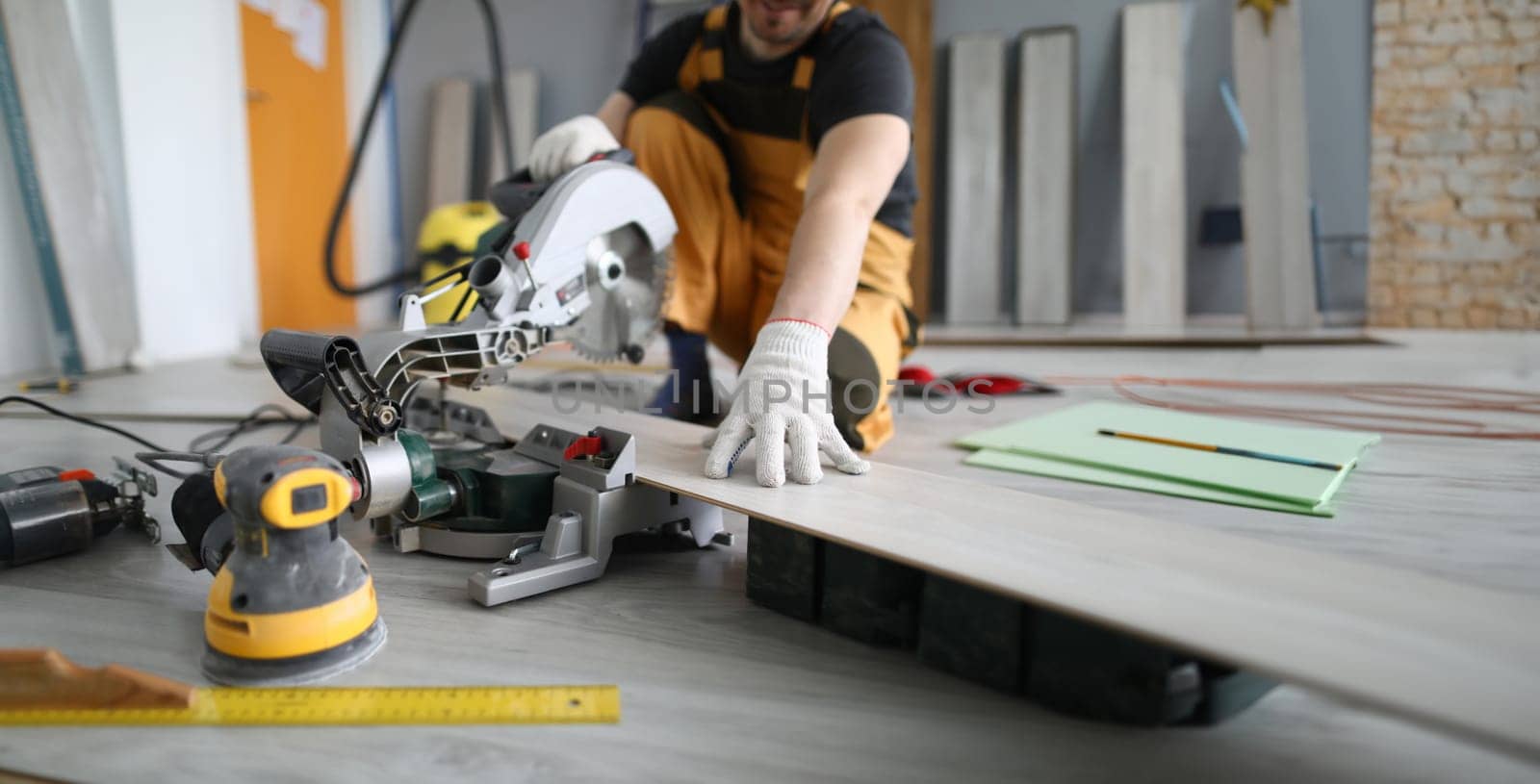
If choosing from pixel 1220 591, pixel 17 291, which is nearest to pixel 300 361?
pixel 1220 591

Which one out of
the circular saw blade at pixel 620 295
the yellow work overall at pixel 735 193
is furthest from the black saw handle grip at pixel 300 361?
the yellow work overall at pixel 735 193

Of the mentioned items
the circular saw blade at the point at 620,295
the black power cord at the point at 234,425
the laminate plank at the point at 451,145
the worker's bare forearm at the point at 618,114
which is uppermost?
the laminate plank at the point at 451,145

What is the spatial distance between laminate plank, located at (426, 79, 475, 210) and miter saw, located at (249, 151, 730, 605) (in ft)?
13.6

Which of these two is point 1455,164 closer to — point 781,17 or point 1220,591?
point 781,17

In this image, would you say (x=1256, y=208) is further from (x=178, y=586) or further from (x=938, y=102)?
(x=178, y=586)

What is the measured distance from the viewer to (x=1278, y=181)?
4434mm

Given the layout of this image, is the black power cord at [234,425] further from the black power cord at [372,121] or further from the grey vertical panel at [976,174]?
the grey vertical panel at [976,174]

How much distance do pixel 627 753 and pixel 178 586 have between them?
0.74 meters

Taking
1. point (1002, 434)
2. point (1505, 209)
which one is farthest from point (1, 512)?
point (1505, 209)

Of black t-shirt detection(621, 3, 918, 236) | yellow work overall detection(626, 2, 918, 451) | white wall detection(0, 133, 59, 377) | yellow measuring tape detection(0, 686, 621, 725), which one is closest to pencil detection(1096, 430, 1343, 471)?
yellow work overall detection(626, 2, 918, 451)

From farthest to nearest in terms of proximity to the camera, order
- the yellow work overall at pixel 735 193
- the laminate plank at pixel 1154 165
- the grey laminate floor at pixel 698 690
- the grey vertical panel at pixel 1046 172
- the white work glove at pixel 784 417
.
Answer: the grey vertical panel at pixel 1046 172 < the laminate plank at pixel 1154 165 < the yellow work overall at pixel 735 193 < the white work glove at pixel 784 417 < the grey laminate floor at pixel 698 690

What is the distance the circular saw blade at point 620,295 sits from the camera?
5.32 feet

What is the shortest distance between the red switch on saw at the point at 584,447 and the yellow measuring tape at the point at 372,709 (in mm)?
394

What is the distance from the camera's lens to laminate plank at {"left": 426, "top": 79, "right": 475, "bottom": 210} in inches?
214
